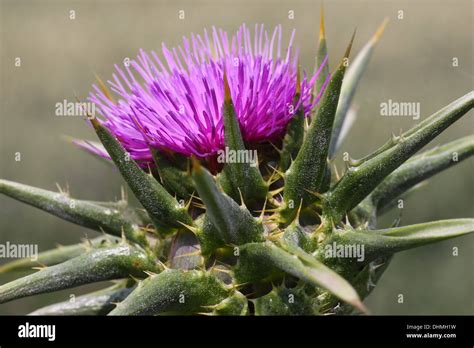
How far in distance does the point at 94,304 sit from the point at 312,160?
3.24 ft

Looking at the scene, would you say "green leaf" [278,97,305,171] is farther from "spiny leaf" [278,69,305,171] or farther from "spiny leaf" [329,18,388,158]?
"spiny leaf" [329,18,388,158]

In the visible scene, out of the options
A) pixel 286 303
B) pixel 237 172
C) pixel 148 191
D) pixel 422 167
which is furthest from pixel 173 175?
pixel 422 167

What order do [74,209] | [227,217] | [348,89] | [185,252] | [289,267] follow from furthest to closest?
1. [348,89]
2. [74,209]
3. [185,252]
4. [227,217]
5. [289,267]

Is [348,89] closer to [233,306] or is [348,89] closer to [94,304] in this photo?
[233,306]

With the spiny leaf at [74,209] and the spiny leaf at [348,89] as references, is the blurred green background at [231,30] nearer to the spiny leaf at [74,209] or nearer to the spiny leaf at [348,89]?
the spiny leaf at [348,89]

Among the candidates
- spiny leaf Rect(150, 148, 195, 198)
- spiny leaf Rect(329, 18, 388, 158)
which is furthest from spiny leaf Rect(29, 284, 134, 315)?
spiny leaf Rect(329, 18, 388, 158)

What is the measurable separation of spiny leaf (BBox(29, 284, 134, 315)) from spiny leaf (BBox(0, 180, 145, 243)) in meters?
0.22

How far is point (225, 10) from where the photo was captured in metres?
7.32

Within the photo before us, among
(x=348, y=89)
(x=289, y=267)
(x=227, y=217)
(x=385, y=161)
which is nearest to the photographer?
(x=289, y=267)

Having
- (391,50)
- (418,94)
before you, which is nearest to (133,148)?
(418,94)

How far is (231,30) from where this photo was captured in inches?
258

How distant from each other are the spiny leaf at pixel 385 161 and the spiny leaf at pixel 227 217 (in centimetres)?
28

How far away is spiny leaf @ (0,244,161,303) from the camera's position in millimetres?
1966

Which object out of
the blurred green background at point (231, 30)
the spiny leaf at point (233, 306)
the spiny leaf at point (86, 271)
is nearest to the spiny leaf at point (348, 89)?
the spiny leaf at point (233, 306)
